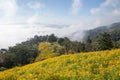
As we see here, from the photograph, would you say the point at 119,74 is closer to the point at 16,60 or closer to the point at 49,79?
the point at 49,79

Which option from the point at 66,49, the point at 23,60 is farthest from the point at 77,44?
the point at 23,60

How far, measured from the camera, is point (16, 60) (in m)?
116

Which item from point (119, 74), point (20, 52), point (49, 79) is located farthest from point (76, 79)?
point (20, 52)

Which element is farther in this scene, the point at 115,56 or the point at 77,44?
the point at 77,44

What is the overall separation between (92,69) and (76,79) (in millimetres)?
2681

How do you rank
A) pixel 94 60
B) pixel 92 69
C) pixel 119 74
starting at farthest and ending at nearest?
1. pixel 94 60
2. pixel 92 69
3. pixel 119 74

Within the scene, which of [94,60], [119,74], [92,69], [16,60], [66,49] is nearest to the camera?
[119,74]

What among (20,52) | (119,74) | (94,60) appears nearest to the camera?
(119,74)

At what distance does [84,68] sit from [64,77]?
2.70 m

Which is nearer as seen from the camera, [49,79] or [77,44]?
[49,79]

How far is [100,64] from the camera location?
1889 centimetres

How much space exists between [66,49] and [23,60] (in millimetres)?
25601

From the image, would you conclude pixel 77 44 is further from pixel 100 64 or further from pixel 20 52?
pixel 100 64

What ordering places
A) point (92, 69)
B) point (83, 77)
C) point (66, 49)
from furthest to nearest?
point (66, 49) < point (92, 69) < point (83, 77)
